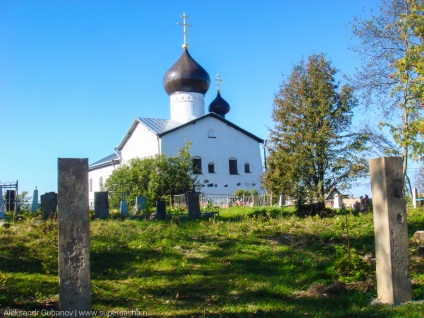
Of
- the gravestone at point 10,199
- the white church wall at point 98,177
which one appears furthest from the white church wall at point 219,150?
the gravestone at point 10,199

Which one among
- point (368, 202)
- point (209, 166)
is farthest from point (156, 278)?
point (209, 166)

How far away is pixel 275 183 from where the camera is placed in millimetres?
Answer: 15719

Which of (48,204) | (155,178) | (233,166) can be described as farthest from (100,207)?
(233,166)

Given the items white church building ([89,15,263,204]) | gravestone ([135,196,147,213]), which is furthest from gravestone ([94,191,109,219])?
white church building ([89,15,263,204])

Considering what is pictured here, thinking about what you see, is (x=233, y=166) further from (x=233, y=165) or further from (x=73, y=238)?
(x=73, y=238)

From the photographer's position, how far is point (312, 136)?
596 inches

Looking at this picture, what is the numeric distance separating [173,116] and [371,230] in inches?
1001

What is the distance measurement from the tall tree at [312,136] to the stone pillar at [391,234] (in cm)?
775

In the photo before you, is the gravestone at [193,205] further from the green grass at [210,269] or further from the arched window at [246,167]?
the arched window at [246,167]

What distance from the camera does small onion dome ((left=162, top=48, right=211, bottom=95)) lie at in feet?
109

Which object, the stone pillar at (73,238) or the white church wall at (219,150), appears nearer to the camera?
the stone pillar at (73,238)

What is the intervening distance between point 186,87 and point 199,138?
4.00 metres

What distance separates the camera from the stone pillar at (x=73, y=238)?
5762mm

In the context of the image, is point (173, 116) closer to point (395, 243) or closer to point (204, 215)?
point (204, 215)
